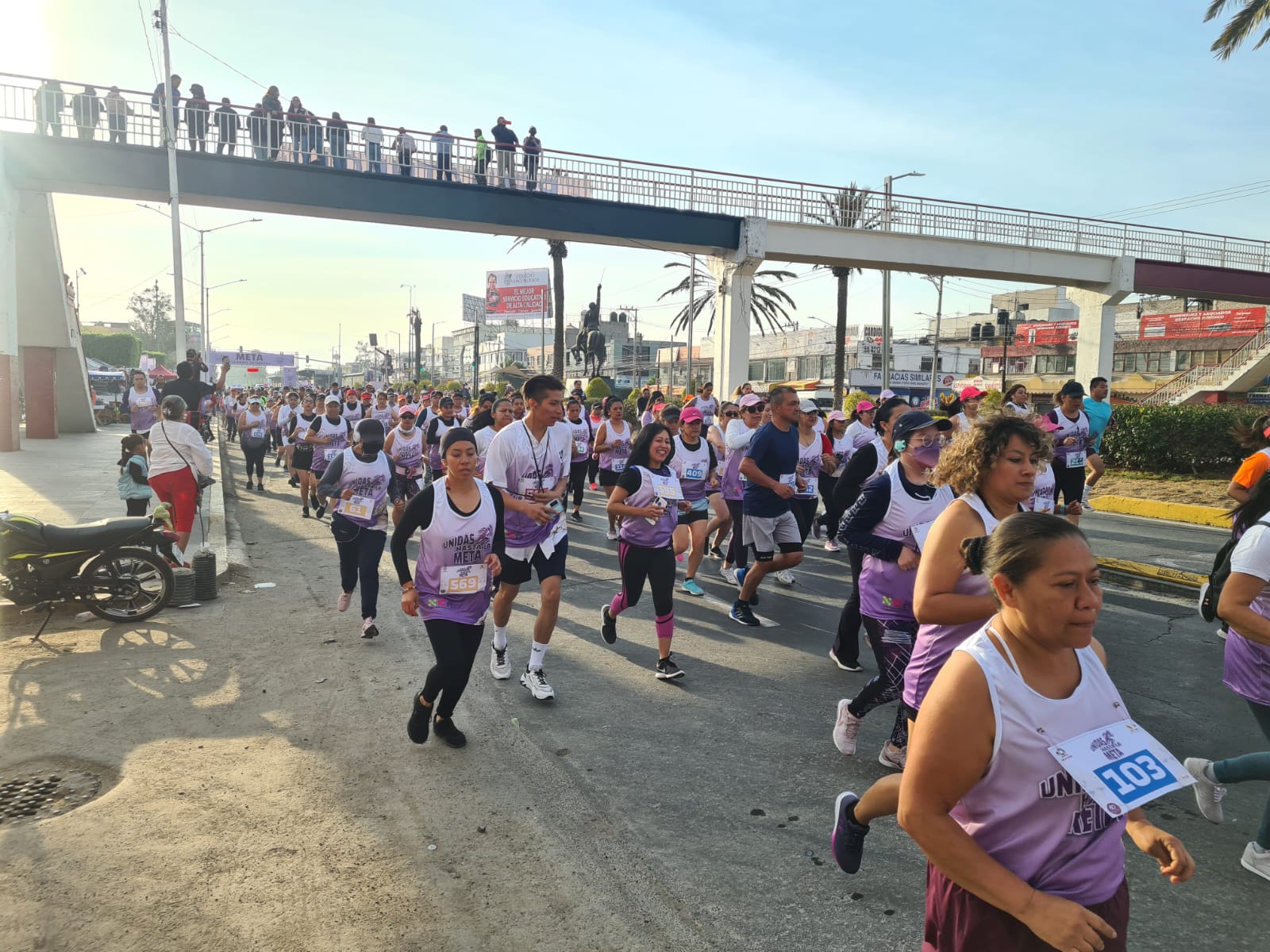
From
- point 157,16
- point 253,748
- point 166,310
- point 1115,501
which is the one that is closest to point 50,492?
point 253,748

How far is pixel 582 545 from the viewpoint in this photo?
11.2 metres

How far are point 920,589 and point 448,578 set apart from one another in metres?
2.61

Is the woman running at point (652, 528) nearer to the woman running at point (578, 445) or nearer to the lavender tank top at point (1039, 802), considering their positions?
the lavender tank top at point (1039, 802)

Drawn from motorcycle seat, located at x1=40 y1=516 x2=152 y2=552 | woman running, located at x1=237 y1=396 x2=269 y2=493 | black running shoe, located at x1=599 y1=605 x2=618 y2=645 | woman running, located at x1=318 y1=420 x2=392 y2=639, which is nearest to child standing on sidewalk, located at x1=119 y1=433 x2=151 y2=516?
motorcycle seat, located at x1=40 y1=516 x2=152 y2=552

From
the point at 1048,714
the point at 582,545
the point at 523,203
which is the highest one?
the point at 523,203

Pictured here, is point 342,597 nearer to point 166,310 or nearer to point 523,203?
point 523,203

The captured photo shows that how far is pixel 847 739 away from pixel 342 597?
4739 mm

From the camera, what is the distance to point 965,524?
295 cm

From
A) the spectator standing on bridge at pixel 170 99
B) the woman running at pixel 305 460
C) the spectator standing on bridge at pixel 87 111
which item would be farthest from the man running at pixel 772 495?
the spectator standing on bridge at pixel 87 111

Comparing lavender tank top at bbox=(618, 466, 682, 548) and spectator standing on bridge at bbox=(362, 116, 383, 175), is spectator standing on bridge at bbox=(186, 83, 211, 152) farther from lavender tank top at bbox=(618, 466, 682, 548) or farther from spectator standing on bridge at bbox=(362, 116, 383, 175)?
lavender tank top at bbox=(618, 466, 682, 548)

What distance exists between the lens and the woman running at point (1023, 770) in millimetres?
1784

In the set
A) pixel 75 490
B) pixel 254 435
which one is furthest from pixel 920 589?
pixel 254 435

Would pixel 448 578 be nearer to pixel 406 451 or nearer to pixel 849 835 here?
pixel 849 835

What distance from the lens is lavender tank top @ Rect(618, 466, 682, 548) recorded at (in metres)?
6.06
